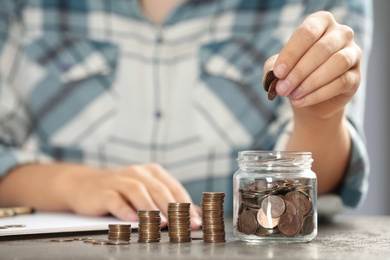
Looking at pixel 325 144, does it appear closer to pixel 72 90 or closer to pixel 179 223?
pixel 179 223

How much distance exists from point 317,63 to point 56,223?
0.60 metres

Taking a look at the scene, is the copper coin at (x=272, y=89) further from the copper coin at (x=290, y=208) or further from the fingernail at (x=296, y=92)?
the copper coin at (x=290, y=208)

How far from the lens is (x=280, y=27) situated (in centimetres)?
192

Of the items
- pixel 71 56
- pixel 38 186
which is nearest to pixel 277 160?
pixel 38 186

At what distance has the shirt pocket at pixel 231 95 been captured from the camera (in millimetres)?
1861

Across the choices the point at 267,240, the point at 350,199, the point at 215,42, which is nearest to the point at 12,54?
the point at 215,42

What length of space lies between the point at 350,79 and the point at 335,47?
63mm

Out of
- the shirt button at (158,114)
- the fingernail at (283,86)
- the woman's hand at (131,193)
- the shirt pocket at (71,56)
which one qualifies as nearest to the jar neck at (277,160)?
the fingernail at (283,86)

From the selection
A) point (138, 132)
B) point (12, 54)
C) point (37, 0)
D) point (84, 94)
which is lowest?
point (138, 132)

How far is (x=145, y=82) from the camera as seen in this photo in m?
1.93

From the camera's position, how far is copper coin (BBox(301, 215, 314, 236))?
0.88 meters

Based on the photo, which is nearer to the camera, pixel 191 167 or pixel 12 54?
pixel 191 167

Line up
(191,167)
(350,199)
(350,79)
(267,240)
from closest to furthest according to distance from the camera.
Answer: (267,240) → (350,79) → (350,199) → (191,167)

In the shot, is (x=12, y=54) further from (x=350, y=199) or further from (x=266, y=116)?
(x=350, y=199)
